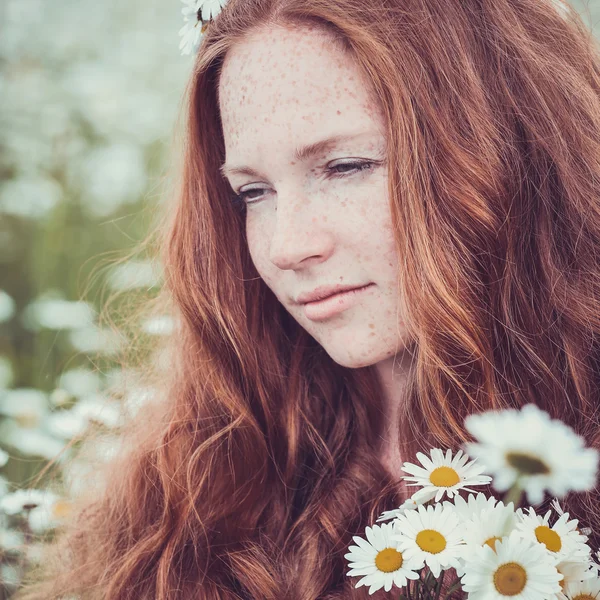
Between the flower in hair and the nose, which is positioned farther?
the flower in hair

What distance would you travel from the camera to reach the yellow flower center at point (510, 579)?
65cm

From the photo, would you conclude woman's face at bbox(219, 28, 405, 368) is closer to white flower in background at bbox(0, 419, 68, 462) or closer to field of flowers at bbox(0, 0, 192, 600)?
white flower in background at bbox(0, 419, 68, 462)

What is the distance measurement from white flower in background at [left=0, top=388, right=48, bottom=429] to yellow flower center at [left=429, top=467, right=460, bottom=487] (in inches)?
53.1

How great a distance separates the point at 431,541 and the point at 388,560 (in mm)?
82

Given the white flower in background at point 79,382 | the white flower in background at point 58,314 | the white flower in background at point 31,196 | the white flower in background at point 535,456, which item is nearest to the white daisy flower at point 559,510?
the white flower in background at point 535,456

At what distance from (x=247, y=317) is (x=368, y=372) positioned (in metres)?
0.25

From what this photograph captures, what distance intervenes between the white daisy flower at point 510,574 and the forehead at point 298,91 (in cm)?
62

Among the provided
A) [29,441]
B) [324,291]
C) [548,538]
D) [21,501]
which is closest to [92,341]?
[29,441]

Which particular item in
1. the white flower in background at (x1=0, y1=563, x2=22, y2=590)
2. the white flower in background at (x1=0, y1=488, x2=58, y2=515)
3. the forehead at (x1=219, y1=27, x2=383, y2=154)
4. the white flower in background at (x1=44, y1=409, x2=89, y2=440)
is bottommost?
the white flower in background at (x1=0, y1=563, x2=22, y2=590)

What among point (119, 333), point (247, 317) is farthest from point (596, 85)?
point (119, 333)

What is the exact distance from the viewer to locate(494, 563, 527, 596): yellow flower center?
65cm

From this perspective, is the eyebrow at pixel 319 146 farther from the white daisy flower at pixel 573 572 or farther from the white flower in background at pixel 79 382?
the white flower in background at pixel 79 382

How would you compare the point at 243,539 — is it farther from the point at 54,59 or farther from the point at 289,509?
the point at 54,59

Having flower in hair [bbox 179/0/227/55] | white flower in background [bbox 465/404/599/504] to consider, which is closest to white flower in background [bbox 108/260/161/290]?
flower in hair [bbox 179/0/227/55]
